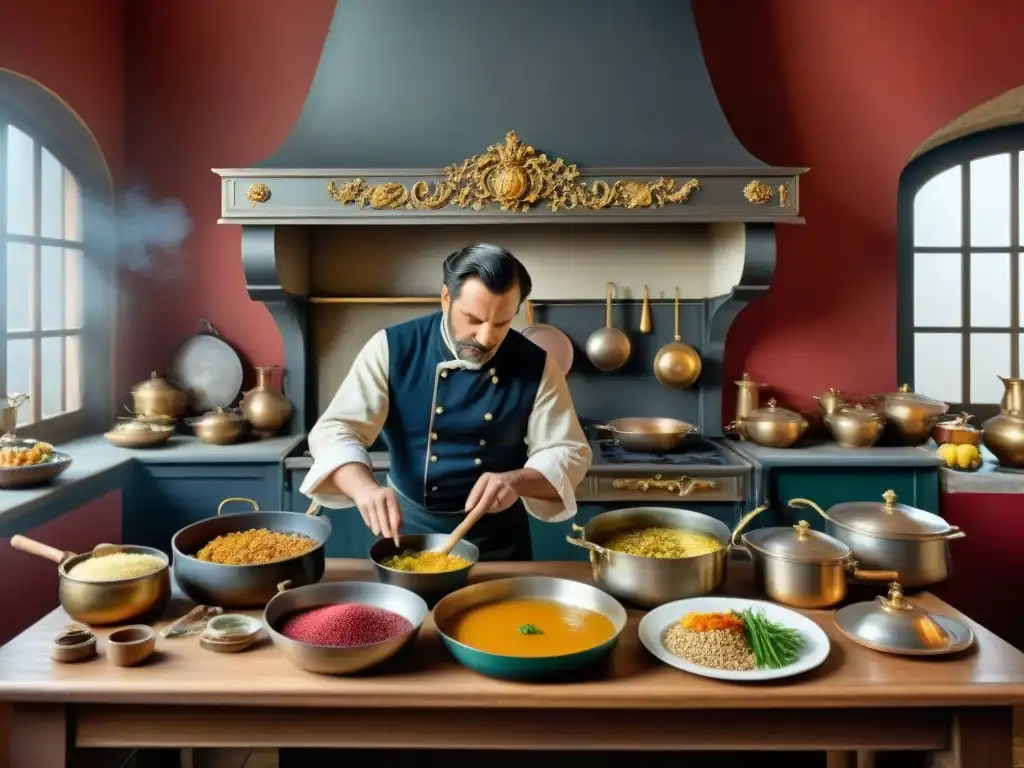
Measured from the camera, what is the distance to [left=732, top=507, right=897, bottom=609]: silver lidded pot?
150 centimetres

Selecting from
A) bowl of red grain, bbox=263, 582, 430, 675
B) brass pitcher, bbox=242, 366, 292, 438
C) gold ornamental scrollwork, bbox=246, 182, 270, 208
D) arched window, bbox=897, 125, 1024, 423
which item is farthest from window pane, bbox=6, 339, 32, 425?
arched window, bbox=897, 125, 1024, 423

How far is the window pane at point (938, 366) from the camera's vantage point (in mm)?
3900

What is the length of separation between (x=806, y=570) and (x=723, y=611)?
19 centimetres

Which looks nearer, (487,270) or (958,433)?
(487,270)

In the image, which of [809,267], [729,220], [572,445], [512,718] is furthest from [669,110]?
[512,718]

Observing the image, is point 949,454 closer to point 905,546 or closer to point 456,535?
point 905,546

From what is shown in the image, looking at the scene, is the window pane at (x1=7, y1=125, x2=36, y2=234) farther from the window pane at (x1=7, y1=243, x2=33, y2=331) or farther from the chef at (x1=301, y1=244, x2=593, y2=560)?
the chef at (x1=301, y1=244, x2=593, y2=560)

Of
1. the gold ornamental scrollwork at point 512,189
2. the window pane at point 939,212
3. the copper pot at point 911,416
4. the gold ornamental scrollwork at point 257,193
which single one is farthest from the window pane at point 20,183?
the window pane at point 939,212

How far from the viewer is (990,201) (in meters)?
3.83

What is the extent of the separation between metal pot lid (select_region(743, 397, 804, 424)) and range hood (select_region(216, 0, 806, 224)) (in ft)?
2.69

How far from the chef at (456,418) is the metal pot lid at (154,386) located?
1787 millimetres

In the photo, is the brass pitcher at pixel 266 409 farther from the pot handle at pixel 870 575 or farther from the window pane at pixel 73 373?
the pot handle at pixel 870 575

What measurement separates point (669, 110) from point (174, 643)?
280 cm

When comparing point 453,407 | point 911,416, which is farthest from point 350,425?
point 911,416
